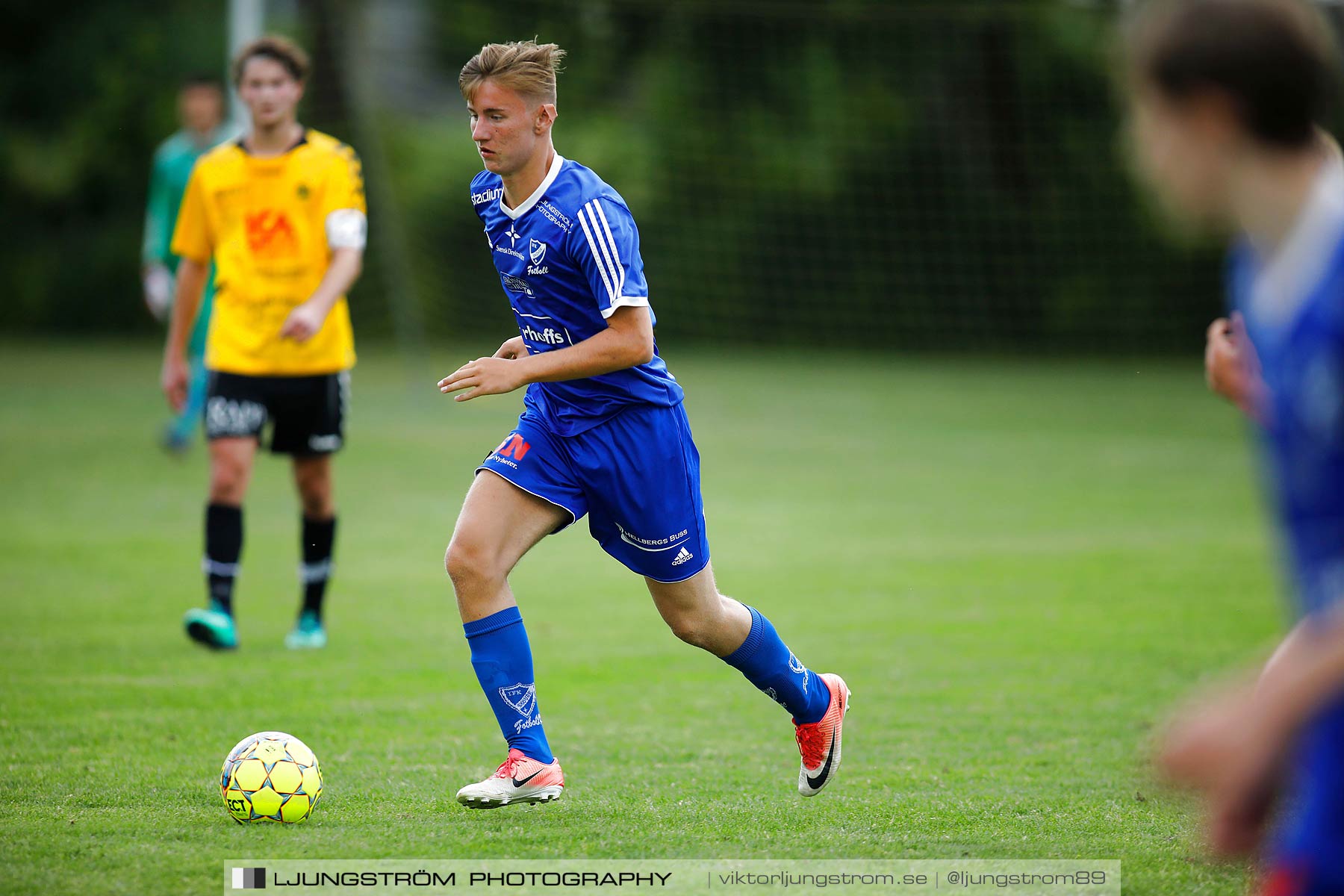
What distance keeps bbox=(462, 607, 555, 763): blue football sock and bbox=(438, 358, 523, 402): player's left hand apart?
70 centimetres

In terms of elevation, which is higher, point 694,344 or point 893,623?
point 893,623

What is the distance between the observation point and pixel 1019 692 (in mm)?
5840

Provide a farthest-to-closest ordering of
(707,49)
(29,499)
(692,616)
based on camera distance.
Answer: (707,49) → (29,499) → (692,616)

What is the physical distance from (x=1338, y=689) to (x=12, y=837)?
3294 mm

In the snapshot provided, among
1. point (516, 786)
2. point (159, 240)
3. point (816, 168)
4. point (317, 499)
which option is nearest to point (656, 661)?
point (317, 499)

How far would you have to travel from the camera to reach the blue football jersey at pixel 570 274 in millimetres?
4055

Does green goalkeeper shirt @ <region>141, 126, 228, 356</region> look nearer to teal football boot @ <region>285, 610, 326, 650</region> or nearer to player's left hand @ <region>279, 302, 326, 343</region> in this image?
teal football boot @ <region>285, 610, 326, 650</region>

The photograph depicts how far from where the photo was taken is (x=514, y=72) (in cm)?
412

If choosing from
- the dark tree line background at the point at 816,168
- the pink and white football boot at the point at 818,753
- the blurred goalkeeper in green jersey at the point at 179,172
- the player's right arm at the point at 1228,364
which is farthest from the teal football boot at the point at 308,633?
the dark tree line background at the point at 816,168

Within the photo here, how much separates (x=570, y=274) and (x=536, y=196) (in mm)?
244

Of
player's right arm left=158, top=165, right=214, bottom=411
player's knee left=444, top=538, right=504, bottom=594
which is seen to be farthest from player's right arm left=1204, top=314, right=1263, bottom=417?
player's right arm left=158, top=165, right=214, bottom=411

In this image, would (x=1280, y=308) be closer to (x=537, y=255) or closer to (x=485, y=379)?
(x=485, y=379)

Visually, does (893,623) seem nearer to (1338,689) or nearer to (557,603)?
(557,603)

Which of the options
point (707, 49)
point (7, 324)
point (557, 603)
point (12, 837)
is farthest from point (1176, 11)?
point (7, 324)
